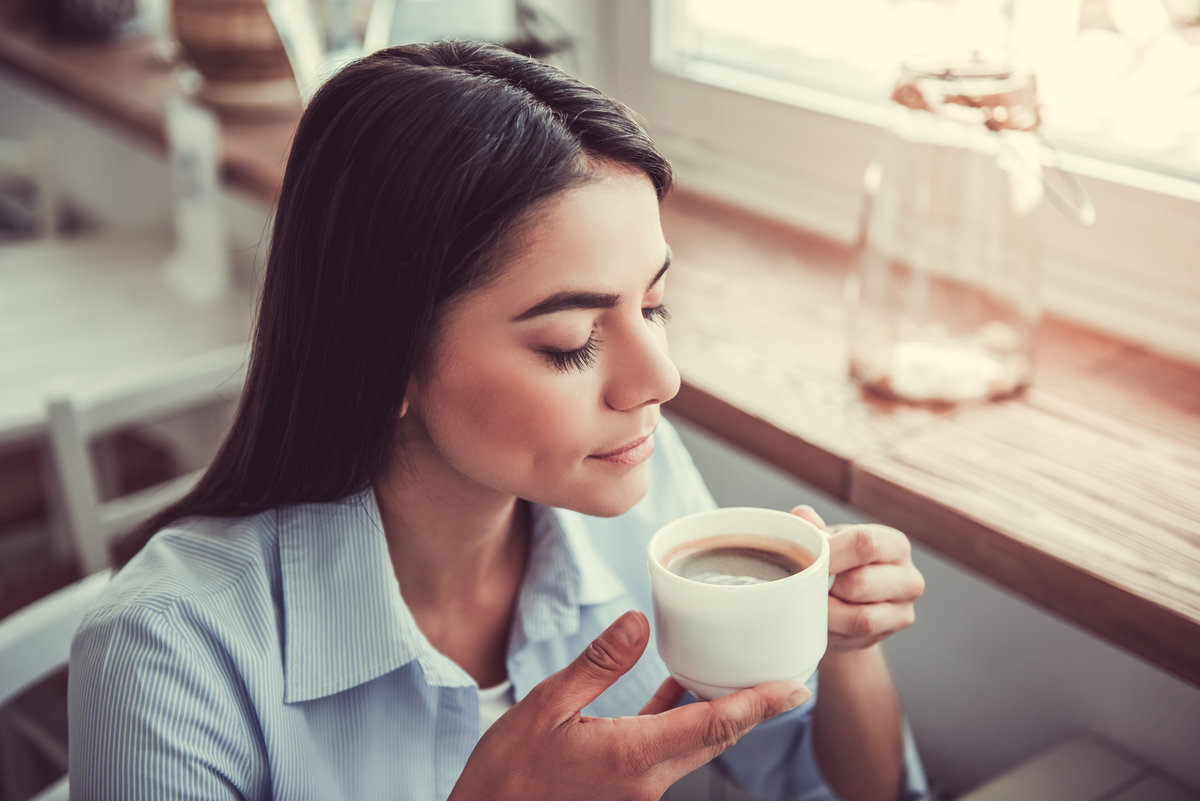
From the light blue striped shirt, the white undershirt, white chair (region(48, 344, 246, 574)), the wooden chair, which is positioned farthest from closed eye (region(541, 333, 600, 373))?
the wooden chair

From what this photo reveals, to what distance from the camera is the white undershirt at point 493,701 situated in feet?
3.21

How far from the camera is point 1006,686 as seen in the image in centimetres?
114

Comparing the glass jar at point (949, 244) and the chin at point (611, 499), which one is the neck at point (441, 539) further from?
the glass jar at point (949, 244)

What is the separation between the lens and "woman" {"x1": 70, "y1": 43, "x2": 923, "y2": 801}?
745 mm

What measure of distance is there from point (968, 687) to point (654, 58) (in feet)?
3.46

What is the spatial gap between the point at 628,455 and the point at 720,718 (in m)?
0.20

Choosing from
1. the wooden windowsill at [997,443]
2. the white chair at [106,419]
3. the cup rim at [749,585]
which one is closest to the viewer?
the cup rim at [749,585]

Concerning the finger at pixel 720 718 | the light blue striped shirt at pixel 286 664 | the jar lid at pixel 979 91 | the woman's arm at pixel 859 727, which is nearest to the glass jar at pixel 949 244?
the jar lid at pixel 979 91

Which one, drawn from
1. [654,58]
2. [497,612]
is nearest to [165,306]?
[654,58]

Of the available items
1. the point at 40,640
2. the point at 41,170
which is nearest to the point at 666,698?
the point at 40,640

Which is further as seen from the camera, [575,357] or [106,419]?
[106,419]

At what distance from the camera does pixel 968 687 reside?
1183 mm

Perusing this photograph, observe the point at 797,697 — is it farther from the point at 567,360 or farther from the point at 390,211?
the point at 390,211

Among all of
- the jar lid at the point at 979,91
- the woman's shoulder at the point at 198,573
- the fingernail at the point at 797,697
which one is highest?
the jar lid at the point at 979,91
